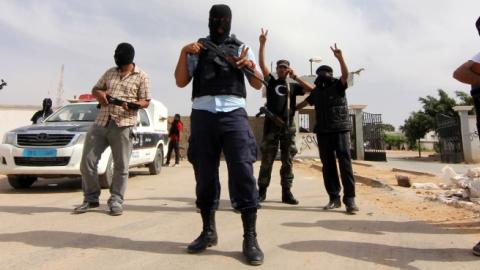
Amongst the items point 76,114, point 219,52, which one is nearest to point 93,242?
point 219,52

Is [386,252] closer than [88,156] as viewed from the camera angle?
Yes

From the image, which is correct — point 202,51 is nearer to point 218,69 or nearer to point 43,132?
point 218,69

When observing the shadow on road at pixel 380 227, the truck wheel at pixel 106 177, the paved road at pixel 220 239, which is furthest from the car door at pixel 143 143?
the shadow on road at pixel 380 227

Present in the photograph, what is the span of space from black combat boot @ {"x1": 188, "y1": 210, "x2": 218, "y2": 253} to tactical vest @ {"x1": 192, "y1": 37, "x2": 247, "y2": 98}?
97cm

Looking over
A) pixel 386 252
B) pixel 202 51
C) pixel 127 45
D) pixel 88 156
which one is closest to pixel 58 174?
pixel 88 156

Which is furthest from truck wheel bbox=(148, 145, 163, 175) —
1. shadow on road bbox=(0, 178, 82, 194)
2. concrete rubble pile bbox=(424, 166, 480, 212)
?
concrete rubble pile bbox=(424, 166, 480, 212)

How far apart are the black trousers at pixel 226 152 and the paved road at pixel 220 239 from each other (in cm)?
48

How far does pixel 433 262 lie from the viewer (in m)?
3.15

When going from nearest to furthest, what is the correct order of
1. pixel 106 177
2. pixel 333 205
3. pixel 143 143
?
pixel 333 205 → pixel 106 177 → pixel 143 143

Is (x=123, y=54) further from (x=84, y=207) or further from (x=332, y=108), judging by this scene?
(x=332, y=108)

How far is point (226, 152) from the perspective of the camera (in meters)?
3.36

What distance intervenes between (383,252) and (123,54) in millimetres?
3584

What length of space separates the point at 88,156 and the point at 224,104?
2.52 metres

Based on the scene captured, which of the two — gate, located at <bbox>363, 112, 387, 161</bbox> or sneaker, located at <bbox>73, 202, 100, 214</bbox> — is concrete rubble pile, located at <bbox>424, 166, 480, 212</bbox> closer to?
sneaker, located at <bbox>73, 202, 100, 214</bbox>
